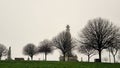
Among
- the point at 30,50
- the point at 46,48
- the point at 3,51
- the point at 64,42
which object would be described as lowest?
the point at 3,51

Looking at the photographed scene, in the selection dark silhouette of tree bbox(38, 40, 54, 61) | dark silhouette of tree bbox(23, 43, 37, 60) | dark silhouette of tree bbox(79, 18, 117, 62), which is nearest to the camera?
dark silhouette of tree bbox(79, 18, 117, 62)

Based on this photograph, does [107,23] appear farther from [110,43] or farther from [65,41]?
[65,41]

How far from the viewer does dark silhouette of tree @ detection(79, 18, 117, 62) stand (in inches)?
2057

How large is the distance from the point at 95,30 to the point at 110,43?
4888 millimetres

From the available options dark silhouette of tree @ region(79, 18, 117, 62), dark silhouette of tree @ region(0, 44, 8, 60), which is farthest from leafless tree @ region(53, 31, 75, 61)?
dark silhouette of tree @ region(0, 44, 8, 60)

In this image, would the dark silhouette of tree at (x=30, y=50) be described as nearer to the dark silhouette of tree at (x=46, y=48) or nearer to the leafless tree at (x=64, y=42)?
the dark silhouette of tree at (x=46, y=48)

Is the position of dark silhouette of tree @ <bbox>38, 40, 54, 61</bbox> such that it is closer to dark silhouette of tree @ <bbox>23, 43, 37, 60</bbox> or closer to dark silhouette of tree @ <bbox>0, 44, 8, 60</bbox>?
dark silhouette of tree @ <bbox>23, 43, 37, 60</bbox>

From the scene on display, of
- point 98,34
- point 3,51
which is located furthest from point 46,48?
point 98,34

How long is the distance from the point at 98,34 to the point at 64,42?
21.8 m

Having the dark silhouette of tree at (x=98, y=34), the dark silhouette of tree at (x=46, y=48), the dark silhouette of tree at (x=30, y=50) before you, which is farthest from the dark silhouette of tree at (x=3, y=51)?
the dark silhouette of tree at (x=98, y=34)

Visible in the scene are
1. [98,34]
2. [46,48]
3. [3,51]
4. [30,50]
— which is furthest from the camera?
[3,51]

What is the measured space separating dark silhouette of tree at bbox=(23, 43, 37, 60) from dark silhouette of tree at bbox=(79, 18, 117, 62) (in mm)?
41597

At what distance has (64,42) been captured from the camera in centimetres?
7350

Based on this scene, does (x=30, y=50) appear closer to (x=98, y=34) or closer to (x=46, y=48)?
(x=46, y=48)
